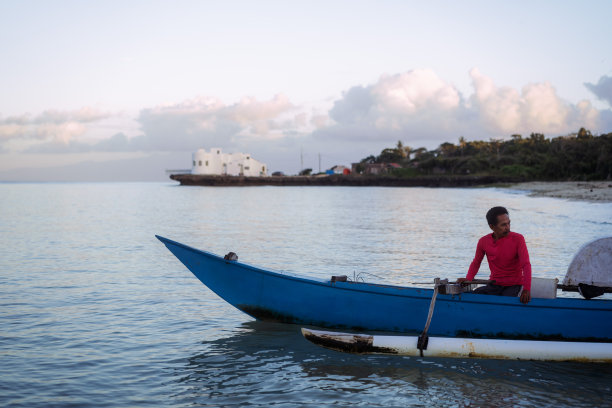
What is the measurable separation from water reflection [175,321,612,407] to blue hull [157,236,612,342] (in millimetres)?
419

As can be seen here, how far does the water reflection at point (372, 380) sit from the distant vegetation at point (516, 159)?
263 ft

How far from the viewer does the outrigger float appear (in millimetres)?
7215

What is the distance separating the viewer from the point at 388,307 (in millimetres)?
7914

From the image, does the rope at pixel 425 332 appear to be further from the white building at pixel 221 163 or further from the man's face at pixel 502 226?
the white building at pixel 221 163

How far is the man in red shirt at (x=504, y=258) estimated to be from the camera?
7.23 metres

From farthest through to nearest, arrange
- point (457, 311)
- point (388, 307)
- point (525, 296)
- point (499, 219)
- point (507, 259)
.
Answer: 1. point (388, 307)
2. point (457, 311)
3. point (507, 259)
4. point (525, 296)
5. point (499, 219)

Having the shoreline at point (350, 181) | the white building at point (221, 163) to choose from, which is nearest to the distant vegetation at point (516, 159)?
the shoreline at point (350, 181)

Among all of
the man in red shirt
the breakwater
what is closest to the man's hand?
the man in red shirt

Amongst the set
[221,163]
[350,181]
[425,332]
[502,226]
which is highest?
[221,163]

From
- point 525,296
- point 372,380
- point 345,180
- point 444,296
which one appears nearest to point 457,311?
point 444,296

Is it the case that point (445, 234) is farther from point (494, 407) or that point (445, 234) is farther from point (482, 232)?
point (494, 407)

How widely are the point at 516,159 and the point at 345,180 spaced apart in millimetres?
40747

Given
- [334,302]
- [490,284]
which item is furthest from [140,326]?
[490,284]

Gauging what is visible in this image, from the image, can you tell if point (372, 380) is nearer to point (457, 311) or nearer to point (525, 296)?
point (457, 311)
